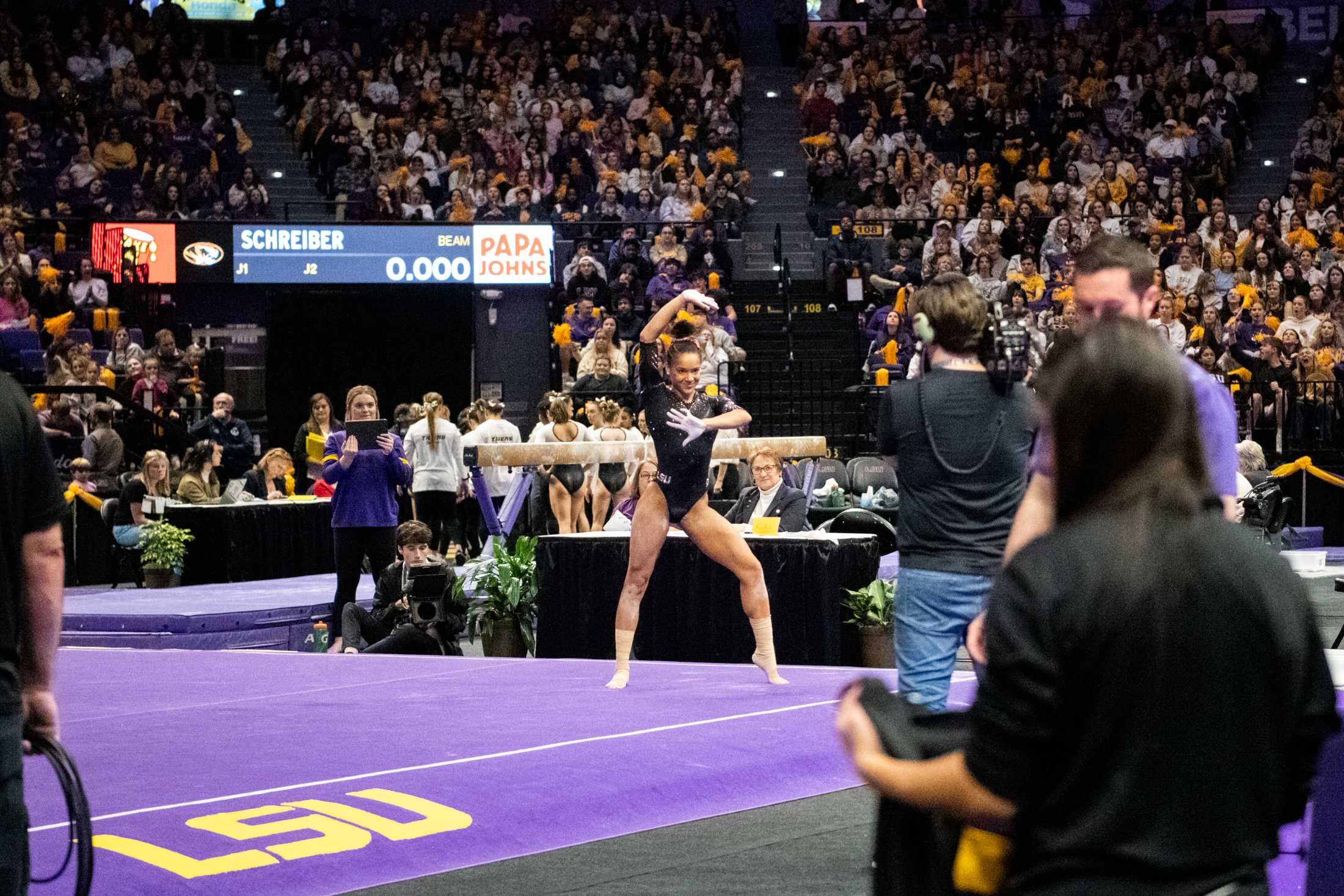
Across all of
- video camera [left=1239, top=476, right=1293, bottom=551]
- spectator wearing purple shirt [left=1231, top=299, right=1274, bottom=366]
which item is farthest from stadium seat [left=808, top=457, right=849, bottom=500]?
video camera [left=1239, top=476, right=1293, bottom=551]

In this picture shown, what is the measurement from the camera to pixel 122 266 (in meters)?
20.1

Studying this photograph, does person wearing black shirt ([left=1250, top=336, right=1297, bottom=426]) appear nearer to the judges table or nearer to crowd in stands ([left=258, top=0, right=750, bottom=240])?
crowd in stands ([left=258, top=0, right=750, bottom=240])

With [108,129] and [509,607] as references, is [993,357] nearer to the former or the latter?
[509,607]

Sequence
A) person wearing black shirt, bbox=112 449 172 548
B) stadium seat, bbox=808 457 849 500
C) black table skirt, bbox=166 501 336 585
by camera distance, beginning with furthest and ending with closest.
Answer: stadium seat, bbox=808 457 849 500, person wearing black shirt, bbox=112 449 172 548, black table skirt, bbox=166 501 336 585

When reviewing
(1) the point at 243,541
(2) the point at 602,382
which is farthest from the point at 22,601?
(2) the point at 602,382

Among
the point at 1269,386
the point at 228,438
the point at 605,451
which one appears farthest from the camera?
the point at 1269,386

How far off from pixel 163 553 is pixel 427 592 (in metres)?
4.80

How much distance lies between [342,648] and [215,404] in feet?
22.2

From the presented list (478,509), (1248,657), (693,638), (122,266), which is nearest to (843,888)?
(1248,657)

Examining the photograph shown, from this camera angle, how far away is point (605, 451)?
1131 centimetres

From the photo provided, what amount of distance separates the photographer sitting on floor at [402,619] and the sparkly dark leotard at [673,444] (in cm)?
283

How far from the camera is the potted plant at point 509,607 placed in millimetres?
10672

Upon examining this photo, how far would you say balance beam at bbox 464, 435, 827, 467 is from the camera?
11.0 meters

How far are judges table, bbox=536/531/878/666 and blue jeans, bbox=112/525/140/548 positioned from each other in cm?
573
